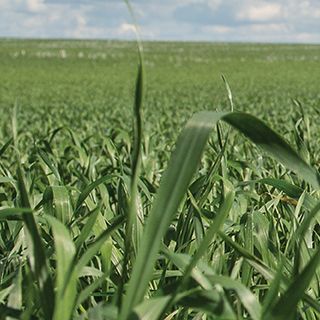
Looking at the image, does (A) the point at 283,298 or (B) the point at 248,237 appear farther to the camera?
(B) the point at 248,237

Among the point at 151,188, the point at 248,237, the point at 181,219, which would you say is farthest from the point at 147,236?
the point at 151,188

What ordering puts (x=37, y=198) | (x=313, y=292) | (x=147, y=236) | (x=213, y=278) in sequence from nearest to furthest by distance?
(x=147, y=236) < (x=213, y=278) < (x=313, y=292) < (x=37, y=198)

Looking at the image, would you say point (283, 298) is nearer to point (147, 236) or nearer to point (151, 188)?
point (147, 236)

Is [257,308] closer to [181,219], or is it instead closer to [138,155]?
[138,155]

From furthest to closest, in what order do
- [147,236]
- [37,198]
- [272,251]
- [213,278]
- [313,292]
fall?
[37,198]
[272,251]
[313,292]
[213,278]
[147,236]

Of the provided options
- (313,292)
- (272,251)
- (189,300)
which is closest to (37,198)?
(272,251)

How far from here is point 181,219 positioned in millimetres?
1485

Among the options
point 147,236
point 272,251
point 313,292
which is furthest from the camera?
point 272,251

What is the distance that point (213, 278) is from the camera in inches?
33.5

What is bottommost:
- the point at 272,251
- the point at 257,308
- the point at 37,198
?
the point at 37,198

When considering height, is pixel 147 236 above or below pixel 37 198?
above

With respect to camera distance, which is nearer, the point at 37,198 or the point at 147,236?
the point at 147,236

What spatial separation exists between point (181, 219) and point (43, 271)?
0.73 metres

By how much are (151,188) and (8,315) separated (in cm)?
120
